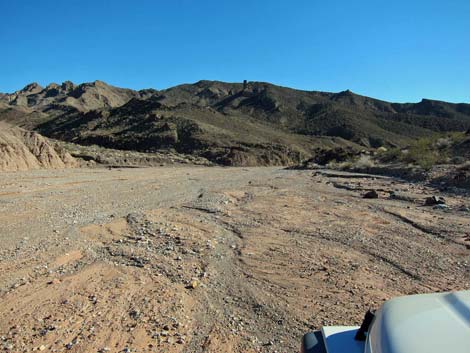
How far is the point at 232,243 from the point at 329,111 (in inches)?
3983

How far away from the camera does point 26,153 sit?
103ft

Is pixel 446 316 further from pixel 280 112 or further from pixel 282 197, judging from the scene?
pixel 280 112

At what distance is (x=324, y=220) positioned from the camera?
10.5 metres

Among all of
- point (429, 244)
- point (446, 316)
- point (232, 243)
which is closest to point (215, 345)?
point (446, 316)

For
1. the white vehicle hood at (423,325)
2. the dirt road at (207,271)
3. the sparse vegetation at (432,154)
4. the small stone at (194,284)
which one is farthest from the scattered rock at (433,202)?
the white vehicle hood at (423,325)

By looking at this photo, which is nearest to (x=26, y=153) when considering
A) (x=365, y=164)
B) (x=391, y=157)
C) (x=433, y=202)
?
(x=365, y=164)

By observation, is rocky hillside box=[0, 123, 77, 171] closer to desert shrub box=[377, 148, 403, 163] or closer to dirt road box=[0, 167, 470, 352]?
dirt road box=[0, 167, 470, 352]

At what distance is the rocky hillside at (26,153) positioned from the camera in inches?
1164

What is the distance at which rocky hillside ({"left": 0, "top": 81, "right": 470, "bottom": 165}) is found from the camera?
6100 centimetres

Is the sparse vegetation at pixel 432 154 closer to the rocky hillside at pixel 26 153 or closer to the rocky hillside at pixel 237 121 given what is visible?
the rocky hillside at pixel 237 121

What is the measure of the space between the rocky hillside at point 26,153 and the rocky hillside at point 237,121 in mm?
21876

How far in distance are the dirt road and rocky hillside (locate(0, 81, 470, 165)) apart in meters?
41.8

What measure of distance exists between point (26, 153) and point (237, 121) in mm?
52252

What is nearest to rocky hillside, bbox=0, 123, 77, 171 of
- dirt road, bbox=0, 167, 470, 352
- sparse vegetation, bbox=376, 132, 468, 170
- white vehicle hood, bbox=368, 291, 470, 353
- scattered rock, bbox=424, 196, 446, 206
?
dirt road, bbox=0, 167, 470, 352
